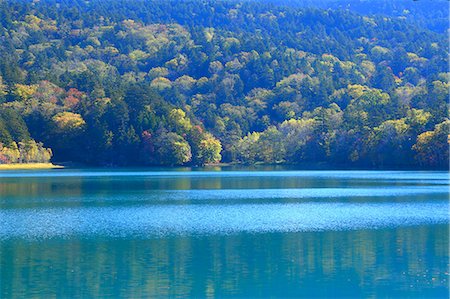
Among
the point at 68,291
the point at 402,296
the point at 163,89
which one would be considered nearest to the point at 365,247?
the point at 402,296

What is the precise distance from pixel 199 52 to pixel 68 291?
522ft

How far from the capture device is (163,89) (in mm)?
158375

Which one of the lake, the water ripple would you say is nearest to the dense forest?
the water ripple

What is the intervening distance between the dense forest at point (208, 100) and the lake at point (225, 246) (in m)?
52.4

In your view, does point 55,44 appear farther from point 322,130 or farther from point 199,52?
point 322,130

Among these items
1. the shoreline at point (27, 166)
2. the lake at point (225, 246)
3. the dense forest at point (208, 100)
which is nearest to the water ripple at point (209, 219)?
the lake at point (225, 246)

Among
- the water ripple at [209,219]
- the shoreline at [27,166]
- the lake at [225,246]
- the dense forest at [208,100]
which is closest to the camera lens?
the lake at [225,246]

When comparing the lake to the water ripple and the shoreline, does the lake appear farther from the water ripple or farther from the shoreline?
the shoreline

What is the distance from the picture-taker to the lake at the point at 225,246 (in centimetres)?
2230

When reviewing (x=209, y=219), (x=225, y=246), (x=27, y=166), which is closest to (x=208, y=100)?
(x=27, y=166)

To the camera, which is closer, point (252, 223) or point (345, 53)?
point (252, 223)

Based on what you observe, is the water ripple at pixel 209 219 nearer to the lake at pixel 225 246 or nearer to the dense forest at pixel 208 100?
the lake at pixel 225 246

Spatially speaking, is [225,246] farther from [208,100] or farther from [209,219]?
[208,100]

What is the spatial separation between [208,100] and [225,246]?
129374 mm
